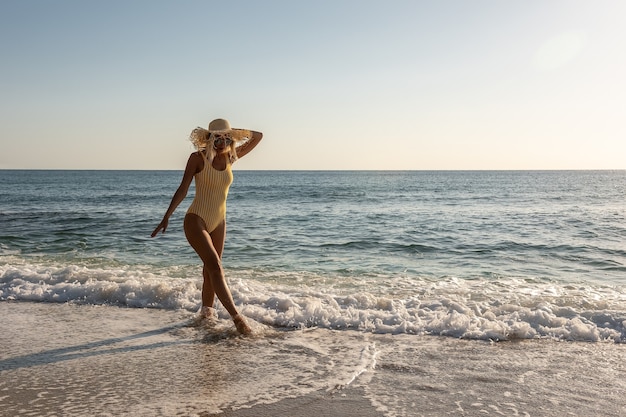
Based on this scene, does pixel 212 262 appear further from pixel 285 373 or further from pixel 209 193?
pixel 285 373

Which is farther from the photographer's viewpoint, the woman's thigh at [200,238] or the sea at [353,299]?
the woman's thigh at [200,238]

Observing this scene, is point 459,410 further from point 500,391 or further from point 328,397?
point 328,397

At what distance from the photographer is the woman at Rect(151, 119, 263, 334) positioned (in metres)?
5.15

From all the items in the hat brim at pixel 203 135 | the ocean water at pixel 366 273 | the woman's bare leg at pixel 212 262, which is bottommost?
the ocean water at pixel 366 273

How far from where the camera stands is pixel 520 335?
5.27 meters

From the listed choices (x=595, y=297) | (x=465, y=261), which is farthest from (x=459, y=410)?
(x=465, y=261)

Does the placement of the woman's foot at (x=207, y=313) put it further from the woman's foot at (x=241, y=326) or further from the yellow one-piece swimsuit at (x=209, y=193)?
the yellow one-piece swimsuit at (x=209, y=193)

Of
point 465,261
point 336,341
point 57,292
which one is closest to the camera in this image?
point 336,341

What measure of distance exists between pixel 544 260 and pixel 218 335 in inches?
342

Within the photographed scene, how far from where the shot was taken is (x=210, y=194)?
17.3ft

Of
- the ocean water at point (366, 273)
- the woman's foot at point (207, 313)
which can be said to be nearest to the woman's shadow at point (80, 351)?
the woman's foot at point (207, 313)

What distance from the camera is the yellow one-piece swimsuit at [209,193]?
5234 mm

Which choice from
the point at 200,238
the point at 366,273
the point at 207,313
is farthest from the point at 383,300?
the point at 366,273

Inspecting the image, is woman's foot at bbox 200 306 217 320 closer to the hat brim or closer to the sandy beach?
the sandy beach
